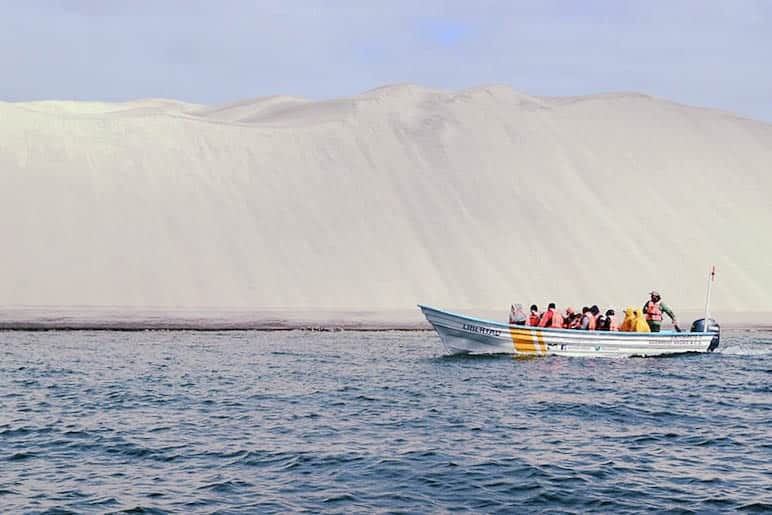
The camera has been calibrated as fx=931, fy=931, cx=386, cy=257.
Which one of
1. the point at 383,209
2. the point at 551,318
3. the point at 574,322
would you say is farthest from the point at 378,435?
the point at 383,209

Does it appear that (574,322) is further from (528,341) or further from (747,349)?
(747,349)

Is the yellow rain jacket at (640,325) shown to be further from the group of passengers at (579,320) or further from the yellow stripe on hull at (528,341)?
the yellow stripe on hull at (528,341)

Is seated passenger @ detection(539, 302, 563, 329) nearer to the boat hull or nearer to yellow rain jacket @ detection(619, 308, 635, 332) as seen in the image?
the boat hull

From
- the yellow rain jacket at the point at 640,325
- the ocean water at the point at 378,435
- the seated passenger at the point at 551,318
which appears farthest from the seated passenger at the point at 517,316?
the yellow rain jacket at the point at 640,325

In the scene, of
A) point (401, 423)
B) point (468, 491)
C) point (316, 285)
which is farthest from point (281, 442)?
point (316, 285)

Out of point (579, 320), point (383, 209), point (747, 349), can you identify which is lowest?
point (747, 349)

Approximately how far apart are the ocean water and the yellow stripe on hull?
0.62 meters

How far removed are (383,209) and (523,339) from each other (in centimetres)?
3106

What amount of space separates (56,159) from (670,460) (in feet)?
161

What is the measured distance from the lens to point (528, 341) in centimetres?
2645

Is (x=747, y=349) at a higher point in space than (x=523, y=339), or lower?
lower

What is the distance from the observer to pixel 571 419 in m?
16.4

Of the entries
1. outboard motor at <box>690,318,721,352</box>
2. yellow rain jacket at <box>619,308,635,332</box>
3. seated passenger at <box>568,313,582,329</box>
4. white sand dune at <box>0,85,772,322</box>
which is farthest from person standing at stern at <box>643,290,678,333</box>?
white sand dune at <box>0,85,772,322</box>

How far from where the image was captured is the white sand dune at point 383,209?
48875 mm
